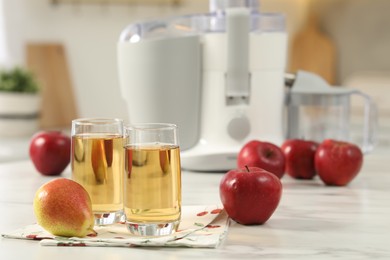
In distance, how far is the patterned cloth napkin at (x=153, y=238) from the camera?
3.01 feet

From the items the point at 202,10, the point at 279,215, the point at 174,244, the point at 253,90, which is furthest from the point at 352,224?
the point at 202,10

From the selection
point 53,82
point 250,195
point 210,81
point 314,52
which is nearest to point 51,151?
point 210,81

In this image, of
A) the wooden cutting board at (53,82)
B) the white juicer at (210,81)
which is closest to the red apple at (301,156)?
the white juicer at (210,81)

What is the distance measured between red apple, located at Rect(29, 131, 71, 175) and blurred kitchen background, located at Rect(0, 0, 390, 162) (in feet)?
3.82

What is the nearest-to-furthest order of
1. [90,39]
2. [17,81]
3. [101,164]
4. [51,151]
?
[101,164], [51,151], [17,81], [90,39]

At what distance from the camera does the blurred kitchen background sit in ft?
10.6

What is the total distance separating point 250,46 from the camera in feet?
5.16

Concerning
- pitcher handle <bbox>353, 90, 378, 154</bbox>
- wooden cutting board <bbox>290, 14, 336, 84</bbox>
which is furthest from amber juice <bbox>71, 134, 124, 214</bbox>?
wooden cutting board <bbox>290, 14, 336, 84</bbox>

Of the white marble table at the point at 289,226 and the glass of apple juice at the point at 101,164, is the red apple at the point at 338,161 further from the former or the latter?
the glass of apple juice at the point at 101,164

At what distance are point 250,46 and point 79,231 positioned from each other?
74cm

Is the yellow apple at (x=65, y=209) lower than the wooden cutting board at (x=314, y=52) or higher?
lower

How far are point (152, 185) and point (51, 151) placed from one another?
0.63 metres

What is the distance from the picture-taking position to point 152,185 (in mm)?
938

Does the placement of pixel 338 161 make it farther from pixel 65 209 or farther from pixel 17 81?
pixel 17 81
